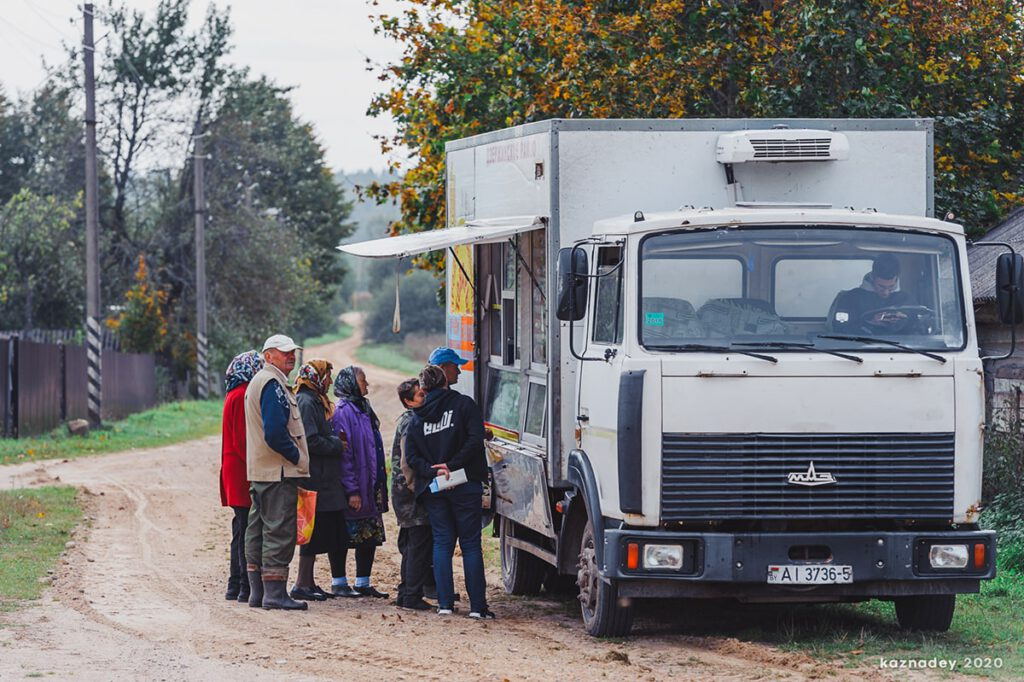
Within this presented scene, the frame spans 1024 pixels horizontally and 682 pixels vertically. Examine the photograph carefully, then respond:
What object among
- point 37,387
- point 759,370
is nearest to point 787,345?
point 759,370

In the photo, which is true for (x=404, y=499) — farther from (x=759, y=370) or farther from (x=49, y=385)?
(x=49, y=385)

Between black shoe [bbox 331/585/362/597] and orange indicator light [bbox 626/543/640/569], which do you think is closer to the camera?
orange indicator light [bbox 626/543/640/569]

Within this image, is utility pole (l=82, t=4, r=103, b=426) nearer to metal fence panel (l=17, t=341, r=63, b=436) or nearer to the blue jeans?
metal fence panel (l=17, t=341, r=63, b=436)

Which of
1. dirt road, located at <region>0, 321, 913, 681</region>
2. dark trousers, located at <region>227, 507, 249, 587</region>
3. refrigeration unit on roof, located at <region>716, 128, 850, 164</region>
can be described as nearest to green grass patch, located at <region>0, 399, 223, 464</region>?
dirt road, located at <region>0, 321, 913, 681</region>

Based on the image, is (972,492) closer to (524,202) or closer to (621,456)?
(621,456)

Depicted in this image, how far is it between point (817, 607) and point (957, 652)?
2104 mm

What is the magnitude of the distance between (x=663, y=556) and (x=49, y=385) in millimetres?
22589

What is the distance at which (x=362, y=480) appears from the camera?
38.0 feet

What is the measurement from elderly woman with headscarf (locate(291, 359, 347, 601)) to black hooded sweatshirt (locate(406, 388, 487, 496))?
77cm

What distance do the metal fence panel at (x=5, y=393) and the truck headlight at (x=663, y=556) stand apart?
20189mm

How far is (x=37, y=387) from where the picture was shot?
28.3m

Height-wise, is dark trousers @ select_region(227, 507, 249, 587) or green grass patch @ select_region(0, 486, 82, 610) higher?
dark trousers @ select_region(227, 507, 249, 587)

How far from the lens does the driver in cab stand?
29.7 feet

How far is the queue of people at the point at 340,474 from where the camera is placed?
423 inches
